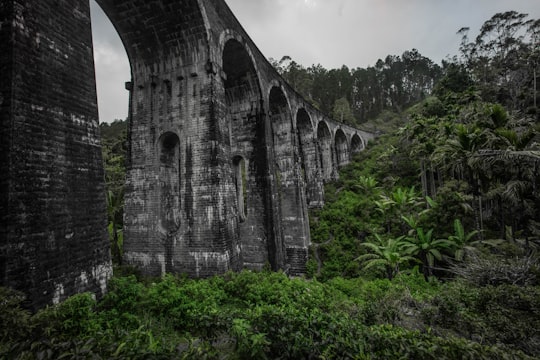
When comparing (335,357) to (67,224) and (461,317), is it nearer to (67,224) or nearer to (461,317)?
(461,317)

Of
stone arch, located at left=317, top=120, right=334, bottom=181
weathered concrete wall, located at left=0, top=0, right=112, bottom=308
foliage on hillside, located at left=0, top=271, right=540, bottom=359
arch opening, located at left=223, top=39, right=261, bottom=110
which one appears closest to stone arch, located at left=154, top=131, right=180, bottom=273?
foliage on hillside, located at left=0, top=271, right=540, bottom=359

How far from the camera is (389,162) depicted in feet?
77.2

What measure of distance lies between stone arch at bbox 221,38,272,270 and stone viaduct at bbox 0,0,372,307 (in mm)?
48

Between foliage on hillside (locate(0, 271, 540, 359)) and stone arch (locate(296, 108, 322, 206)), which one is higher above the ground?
stone arch (locate(296, 108, 322, 206))

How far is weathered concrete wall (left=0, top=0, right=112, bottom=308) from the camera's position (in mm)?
3402

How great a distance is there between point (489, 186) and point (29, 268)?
1429cm

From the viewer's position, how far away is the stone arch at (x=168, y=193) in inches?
306

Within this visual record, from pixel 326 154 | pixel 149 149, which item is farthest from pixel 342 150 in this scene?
pixel 149 149

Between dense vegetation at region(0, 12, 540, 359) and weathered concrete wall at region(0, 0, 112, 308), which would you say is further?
weathered concrete wall at region(0, 0, 112, 308)

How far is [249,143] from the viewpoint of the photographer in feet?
37.0

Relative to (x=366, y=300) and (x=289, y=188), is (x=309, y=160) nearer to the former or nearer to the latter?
(x=289, y=188)

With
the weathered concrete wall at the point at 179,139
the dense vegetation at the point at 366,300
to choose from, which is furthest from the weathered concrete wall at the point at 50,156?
the weathered concrete wall at the point at 179,139

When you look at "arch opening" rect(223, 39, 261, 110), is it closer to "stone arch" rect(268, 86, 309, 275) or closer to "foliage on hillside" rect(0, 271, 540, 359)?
"stone arch" rect(268, 86, 309, 275)

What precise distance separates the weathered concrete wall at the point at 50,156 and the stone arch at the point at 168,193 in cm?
304
